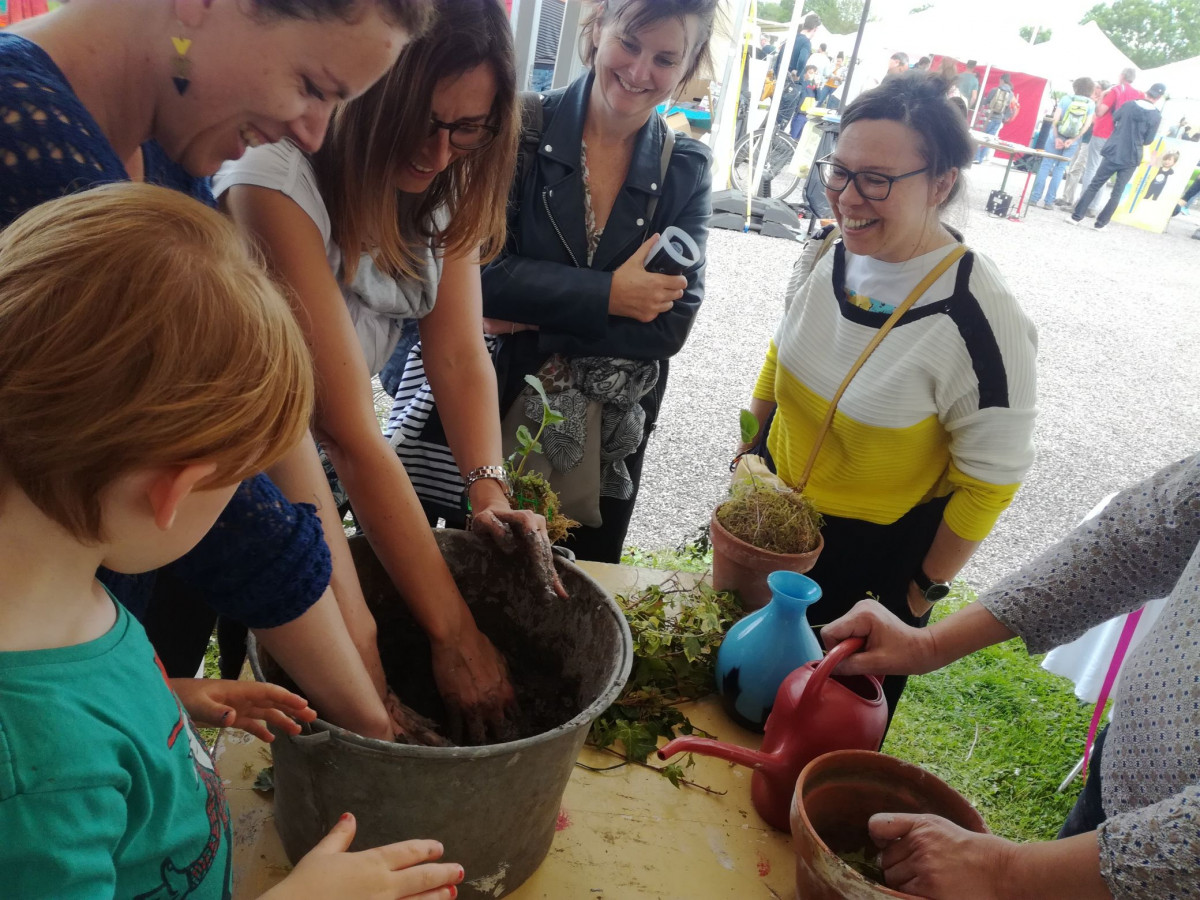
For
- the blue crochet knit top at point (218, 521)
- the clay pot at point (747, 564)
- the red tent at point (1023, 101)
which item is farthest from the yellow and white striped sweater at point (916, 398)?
the red tent at point (1023, 101)

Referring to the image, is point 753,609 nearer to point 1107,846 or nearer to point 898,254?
point 1107,846

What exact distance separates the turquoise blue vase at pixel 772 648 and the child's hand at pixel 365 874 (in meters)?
0.62

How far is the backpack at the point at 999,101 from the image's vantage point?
46.2ft

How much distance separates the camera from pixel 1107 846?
919 mm

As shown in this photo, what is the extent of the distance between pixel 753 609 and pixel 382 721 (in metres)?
0.78

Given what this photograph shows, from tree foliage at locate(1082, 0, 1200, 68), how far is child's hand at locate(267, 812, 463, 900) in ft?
123

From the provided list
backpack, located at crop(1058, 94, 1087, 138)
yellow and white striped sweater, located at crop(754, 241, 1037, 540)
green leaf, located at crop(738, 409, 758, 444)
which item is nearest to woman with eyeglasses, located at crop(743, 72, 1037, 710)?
yellow and white striped sweater, located at crop(754, 241, 1037, 540)

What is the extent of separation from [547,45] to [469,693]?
3763 mm

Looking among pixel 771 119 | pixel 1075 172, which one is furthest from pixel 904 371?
pixel 1075 172

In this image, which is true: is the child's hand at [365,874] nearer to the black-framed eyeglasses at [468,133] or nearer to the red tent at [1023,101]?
the black-framed eyeglasses at [468,133]

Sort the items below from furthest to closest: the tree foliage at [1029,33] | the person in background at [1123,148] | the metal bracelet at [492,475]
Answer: the tree foliage at [1029,33], the person in background at [1123,148], the metal bracelet at [492,475]

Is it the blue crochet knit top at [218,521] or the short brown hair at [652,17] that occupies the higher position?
the short brown hair at [652,17]

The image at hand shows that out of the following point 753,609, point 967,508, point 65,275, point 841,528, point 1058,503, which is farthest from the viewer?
point 1058,503

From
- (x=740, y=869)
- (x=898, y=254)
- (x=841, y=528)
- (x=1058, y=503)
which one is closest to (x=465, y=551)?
(x=740, y=869)
